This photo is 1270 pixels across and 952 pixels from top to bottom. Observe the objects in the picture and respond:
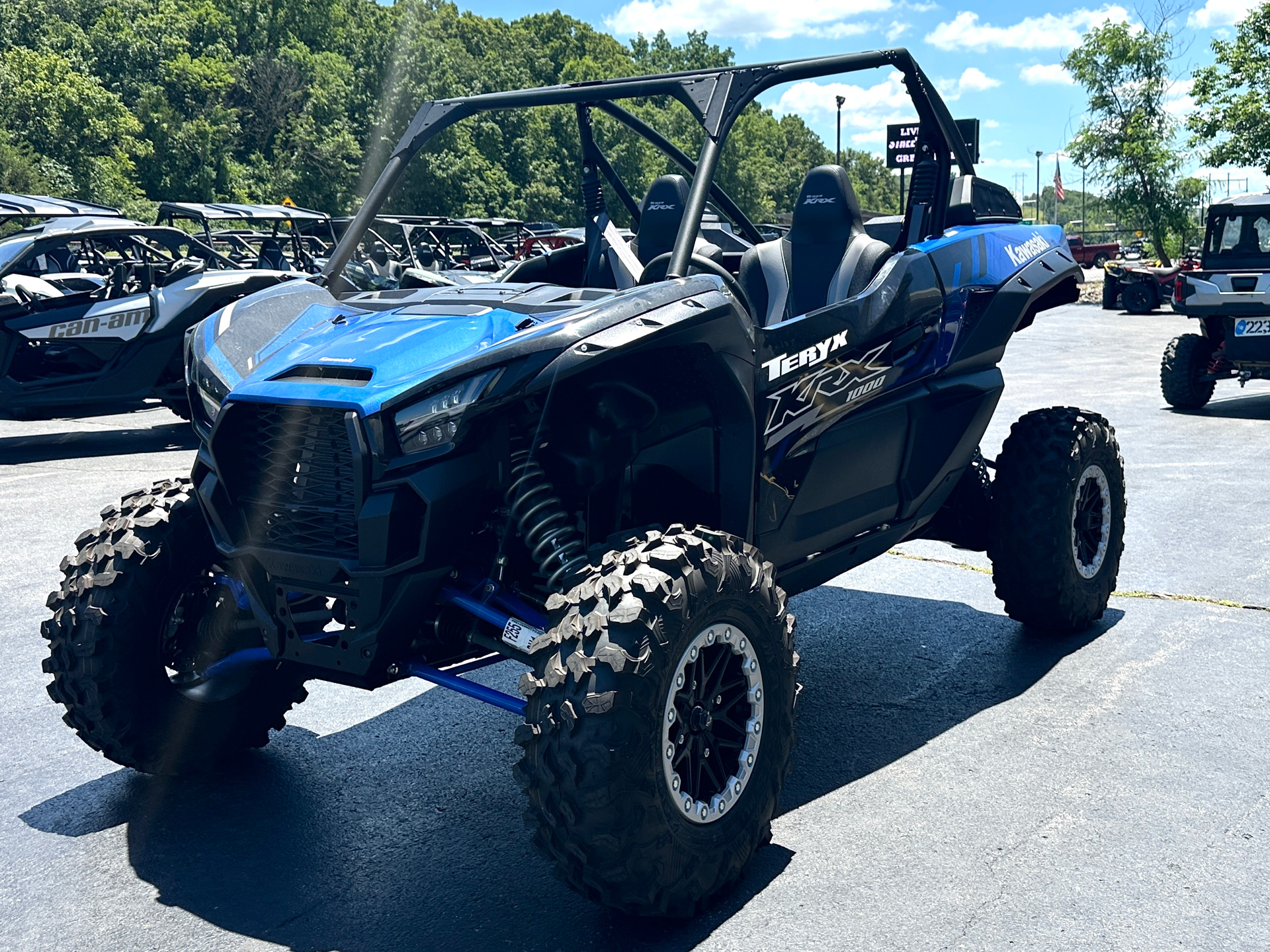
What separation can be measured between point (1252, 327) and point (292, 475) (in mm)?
10742

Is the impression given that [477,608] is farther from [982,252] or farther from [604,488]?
[982,252]

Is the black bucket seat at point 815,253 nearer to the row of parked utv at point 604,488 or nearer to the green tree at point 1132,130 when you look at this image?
the row of parked utv at point 604,488

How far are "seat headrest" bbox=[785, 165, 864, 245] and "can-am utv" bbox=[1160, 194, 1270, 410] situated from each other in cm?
812

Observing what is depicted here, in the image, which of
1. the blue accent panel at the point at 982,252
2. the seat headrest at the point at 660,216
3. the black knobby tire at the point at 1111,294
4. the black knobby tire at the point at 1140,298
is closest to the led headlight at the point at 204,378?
the seat headrest at the point at 660,216

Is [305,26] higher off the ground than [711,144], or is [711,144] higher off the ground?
[305,26]

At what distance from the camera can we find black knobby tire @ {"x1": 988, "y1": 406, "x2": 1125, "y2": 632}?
515cm

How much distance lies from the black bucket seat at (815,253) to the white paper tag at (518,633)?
7.17 ft

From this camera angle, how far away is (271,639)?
3.41 metres

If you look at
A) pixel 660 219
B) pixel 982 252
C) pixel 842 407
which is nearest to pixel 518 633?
pixel 842 407

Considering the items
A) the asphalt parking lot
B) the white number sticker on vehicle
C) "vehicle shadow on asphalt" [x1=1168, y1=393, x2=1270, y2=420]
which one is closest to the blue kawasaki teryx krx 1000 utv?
the asphalt parking lot

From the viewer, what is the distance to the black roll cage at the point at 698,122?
3938 millimetres

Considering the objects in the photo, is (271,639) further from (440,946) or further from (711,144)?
(711,144)

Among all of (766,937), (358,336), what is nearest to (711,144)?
(358,336)

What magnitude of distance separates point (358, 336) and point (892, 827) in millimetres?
1989
